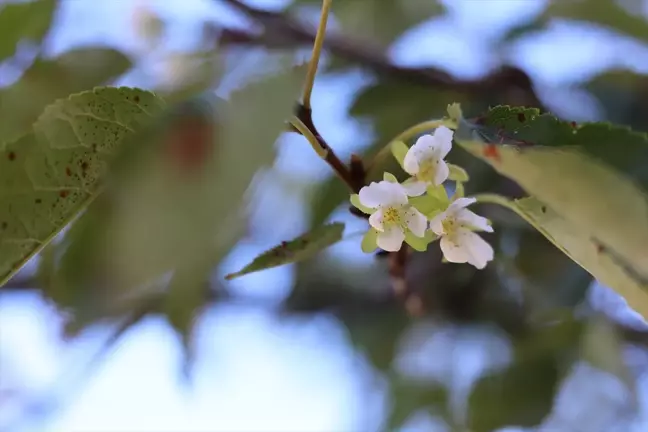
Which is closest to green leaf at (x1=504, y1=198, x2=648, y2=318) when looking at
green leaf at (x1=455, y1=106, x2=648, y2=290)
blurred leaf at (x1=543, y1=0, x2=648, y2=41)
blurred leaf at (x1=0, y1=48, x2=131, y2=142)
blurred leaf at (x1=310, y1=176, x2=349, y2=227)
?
green leaf at (x1=455, y1=106, x2=648, y2=290)

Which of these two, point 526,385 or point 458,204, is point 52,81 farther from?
point 526,385

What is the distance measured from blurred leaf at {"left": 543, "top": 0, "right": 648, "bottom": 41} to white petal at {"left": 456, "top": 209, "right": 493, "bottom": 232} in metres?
0.46

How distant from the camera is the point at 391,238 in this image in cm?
36

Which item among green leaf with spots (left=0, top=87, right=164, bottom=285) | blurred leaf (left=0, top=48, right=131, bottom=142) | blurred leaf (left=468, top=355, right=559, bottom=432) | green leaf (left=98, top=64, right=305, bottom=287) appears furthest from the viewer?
blurred leaf (left=468, top=355, right=559, bottom=432)

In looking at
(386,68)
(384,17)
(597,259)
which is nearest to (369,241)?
(597,259)

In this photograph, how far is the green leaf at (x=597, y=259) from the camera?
296mm

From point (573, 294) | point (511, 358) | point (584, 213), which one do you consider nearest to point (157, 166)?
point (584, 213)

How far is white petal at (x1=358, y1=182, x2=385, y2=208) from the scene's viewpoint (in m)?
0.35

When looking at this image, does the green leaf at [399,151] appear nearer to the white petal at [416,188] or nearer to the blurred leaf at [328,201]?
the white petal at [416,188]

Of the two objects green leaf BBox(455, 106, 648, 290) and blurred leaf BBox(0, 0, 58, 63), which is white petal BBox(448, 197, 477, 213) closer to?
green leaf BBox(455, 106, 648, 290)

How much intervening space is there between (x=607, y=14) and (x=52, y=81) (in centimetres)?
56

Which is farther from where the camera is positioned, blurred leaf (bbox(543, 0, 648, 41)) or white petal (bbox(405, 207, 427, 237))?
blurred leaf (bbox(543, 0, 648, 41))

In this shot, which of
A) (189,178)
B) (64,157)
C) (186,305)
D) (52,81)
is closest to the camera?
(189,178)

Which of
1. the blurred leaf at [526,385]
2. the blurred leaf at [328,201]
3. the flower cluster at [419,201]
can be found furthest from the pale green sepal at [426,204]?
the blurred leaf at [526,385]
